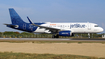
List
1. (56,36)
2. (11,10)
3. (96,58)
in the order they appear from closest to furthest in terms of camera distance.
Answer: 1. (96,58)
2. (56,36)
3. (11,10)

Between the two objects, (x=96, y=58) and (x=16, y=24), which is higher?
(x=16, y=24)

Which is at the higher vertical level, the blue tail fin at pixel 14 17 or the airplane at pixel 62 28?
the blue tail fin at pixel 14 17

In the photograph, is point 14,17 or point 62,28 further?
point 14,17

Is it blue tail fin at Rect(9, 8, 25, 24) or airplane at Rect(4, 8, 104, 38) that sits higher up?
blue tail fin at Rect(9, 8, 25, 24)

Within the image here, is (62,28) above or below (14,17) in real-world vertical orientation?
below

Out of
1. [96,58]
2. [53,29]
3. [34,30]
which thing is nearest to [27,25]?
[34,30]

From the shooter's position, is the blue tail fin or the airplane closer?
the airplane

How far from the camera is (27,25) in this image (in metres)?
39.3

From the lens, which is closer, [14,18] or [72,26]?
[72,26]

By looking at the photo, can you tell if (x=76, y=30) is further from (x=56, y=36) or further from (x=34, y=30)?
(x=34, y=30)

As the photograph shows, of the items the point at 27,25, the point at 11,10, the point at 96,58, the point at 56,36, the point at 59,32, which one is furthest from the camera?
the point at 11,10

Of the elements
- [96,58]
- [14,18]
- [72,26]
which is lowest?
[96,58]

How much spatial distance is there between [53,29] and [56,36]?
86.4 inches

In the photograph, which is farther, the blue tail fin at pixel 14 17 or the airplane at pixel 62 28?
the blue tail fin at pixel 14 17
